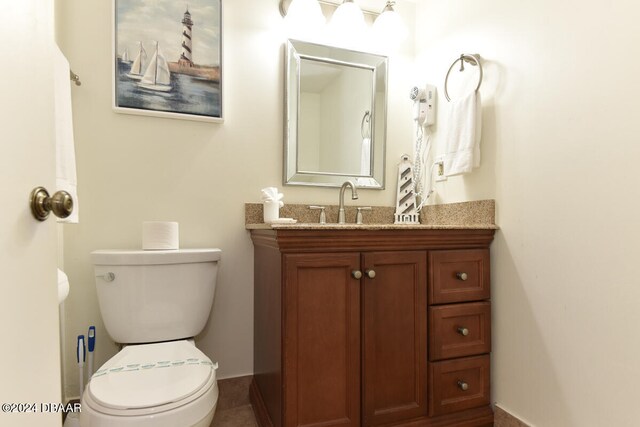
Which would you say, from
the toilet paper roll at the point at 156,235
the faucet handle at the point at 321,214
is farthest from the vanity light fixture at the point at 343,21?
the toilet paper roll at the point at 156,235

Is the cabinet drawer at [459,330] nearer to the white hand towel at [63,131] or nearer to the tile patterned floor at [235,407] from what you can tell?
the tile patterned floor at [235,407]

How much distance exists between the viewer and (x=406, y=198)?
1897 millimetres

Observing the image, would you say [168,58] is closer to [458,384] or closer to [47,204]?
[47,204]

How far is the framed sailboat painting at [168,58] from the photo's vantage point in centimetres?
149

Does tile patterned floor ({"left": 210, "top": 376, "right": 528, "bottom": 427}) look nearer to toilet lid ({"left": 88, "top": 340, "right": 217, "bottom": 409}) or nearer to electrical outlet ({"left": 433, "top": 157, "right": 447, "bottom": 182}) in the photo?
toilet lid ({"left": 88, "top": 340, "right": 217, "bottom": 409})

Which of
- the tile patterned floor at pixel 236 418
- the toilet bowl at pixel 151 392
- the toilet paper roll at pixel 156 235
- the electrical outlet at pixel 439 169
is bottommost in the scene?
the tile patterned floor at pixel 236 418

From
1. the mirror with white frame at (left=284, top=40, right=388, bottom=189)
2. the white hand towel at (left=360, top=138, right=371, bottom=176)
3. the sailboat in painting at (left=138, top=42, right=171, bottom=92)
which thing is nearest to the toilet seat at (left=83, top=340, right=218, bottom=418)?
the mirror with white frame at (left=284, top=40, right=388, bottom=189)

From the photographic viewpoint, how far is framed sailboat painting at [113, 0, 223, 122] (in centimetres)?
149

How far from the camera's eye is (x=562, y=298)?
116cm

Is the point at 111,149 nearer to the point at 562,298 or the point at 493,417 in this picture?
the point at 562,298

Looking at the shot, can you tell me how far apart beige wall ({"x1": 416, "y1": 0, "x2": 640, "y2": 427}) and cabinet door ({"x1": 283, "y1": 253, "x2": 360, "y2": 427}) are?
0.66 m

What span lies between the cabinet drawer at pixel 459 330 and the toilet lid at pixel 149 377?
850 mm

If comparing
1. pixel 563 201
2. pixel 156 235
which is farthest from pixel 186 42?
pixel 563 201

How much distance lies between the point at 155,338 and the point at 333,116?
1.35 meters
